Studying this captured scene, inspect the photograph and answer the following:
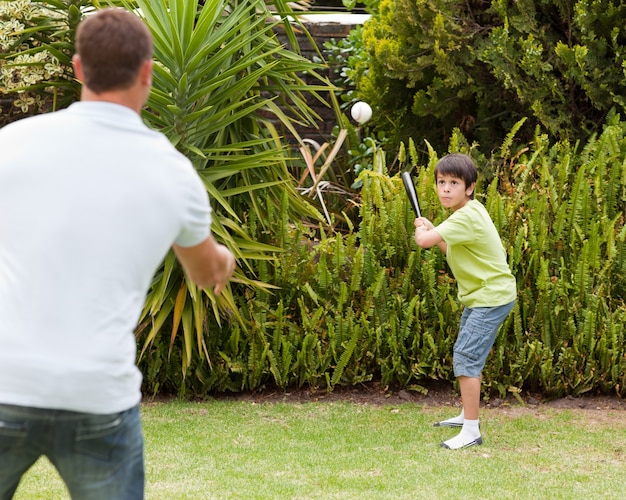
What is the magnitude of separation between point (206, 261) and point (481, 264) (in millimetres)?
2893

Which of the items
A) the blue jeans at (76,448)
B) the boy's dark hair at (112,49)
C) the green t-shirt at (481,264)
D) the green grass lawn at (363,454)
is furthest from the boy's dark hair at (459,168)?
the blue jeans at (76,448)

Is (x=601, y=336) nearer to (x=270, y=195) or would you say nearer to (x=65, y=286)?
(x=270, y=195)

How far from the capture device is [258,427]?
5016mm

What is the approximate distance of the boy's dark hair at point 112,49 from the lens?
190cm

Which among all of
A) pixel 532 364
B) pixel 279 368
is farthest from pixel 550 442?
pixel 279 368

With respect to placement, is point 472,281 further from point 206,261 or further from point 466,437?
point 206,261

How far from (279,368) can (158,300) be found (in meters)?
0.93

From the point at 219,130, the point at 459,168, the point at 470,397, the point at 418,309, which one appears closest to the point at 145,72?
the point at 459,168

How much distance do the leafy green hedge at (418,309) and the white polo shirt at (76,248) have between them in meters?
3.63

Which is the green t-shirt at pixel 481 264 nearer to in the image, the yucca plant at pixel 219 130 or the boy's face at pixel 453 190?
the boy's face at pixel 453 190

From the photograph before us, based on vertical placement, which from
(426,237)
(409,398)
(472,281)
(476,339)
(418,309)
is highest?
(426,237)

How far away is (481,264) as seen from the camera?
15.5 ft

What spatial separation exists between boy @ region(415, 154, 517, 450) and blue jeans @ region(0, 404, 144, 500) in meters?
Result: 2.92

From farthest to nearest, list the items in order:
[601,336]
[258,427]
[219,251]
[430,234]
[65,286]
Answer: [601,336]
[258,427]
[430,234]
[219,251]
[65,286]
